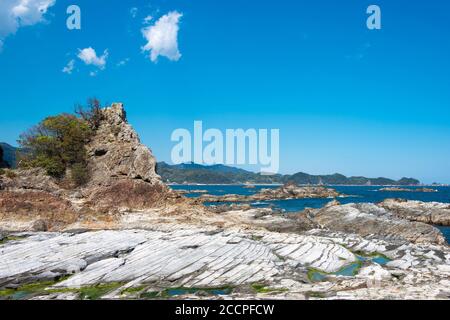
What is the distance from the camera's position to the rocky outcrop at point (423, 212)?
6738cm

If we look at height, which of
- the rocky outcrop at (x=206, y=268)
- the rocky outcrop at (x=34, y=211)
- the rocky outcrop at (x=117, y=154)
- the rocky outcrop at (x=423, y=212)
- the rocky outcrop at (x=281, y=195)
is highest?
the rocky outcrop at (x=117, y=154)

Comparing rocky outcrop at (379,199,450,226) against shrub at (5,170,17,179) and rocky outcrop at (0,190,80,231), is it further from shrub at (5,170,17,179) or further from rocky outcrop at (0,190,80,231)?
shrub at (5,170,17,179)

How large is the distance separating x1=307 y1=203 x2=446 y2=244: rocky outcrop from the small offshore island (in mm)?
215

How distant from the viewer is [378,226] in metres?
48.8

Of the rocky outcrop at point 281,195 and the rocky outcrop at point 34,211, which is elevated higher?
the rocky outcrop at point 34,211

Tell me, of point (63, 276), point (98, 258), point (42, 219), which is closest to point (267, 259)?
point (98, 258)

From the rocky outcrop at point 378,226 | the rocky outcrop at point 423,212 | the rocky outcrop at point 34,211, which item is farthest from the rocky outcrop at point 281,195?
the rocky outcrop at point 34,211

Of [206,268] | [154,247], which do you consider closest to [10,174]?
[154,247]

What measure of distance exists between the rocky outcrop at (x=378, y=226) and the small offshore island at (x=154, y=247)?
0.71 feet

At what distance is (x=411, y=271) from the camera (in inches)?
917

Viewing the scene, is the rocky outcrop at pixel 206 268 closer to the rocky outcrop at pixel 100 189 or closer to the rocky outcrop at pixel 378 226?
the rocky outcrop at pixel 100 189

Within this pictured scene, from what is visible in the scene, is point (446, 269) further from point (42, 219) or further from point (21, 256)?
point (42, 219)
